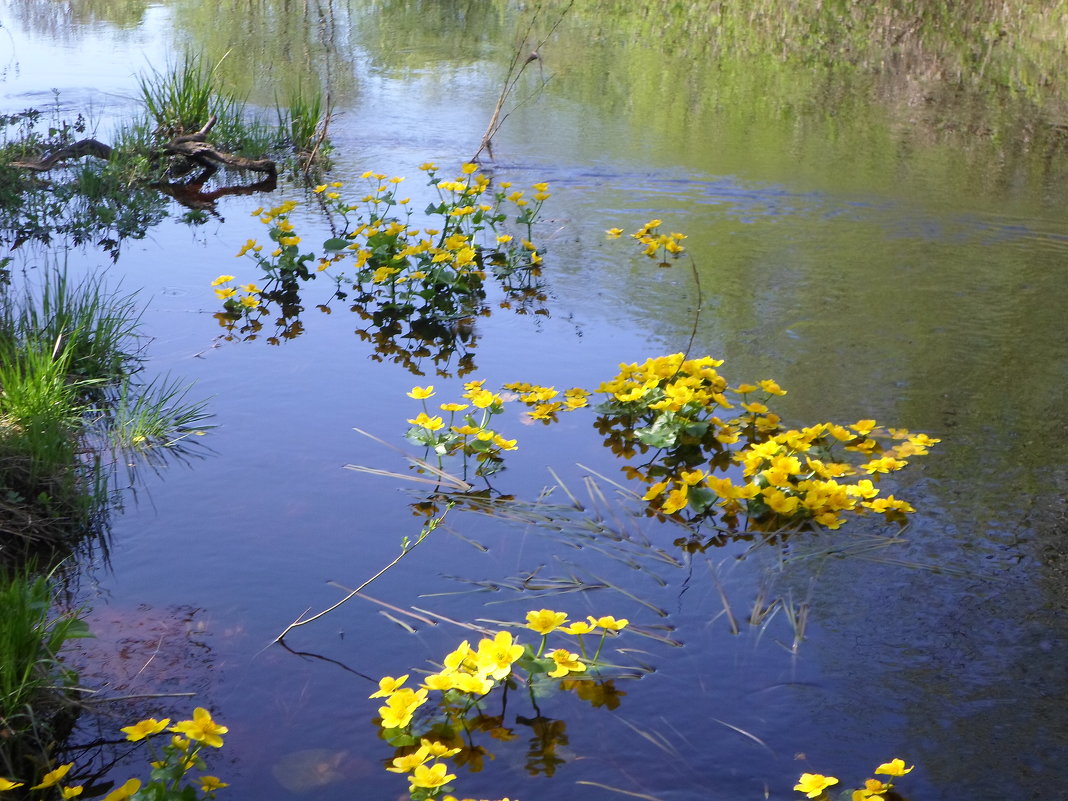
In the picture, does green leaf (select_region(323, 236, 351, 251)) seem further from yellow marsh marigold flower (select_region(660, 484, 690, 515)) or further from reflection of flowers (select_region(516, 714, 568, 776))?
reflection of flowers (select_region(516, 714, 568, 776))

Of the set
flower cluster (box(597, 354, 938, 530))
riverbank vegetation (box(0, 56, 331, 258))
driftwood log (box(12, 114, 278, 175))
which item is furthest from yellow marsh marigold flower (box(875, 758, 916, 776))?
driftwood log (box(12, 114, 278, 175))

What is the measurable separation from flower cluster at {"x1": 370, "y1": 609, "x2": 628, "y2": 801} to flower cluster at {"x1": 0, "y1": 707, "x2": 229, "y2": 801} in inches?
13.0

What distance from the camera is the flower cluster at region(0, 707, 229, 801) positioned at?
1.88m

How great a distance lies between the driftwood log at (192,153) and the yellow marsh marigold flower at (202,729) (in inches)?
208

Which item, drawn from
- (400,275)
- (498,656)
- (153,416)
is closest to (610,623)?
(498,656)

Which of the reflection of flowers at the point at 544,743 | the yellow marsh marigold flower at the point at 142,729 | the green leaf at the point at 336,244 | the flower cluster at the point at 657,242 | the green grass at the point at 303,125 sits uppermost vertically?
the green grass at the point at 303,125

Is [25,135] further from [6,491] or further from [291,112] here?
[6,491]

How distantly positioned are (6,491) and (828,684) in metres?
2.14

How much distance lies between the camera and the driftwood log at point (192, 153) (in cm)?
647

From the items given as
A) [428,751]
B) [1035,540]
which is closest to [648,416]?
[1035,540]

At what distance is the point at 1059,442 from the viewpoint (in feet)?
11.4

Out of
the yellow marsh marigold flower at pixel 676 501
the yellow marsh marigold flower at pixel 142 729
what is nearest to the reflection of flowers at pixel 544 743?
the yellow marsh marigold flower at pixel 142 729

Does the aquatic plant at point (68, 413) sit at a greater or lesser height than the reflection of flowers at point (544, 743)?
greater

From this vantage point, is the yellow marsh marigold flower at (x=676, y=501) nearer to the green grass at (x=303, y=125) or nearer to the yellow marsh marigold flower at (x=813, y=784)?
the yellow marsh marigold flower at (x=813, y=784)
